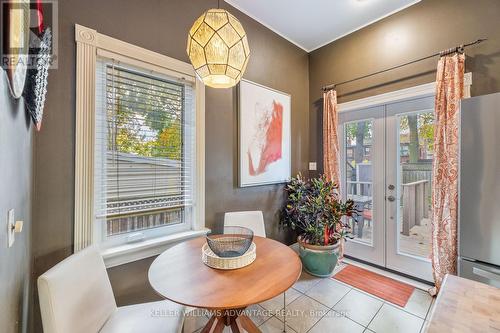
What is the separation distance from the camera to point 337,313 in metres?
1.96

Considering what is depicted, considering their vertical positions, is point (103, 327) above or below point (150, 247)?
below

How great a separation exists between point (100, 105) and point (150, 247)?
1167 millimetres

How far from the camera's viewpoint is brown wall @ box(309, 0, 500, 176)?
1993mm

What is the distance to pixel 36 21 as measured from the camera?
0.95 meters

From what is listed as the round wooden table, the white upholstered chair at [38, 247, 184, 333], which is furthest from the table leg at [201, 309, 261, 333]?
the white upholstered chair at [38, 247, 184, 333]

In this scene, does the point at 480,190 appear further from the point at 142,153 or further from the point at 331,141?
the point at 142,153

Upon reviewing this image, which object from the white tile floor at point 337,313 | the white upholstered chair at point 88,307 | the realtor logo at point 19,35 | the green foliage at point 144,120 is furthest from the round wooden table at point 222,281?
the realtor logo at point 19,35

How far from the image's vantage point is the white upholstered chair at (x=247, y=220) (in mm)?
2215

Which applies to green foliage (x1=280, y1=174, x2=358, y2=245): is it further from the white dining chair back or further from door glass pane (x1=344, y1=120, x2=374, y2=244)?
the white dining chair back

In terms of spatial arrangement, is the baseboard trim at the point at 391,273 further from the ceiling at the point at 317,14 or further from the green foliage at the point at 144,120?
the ceiling at the point at 317,14

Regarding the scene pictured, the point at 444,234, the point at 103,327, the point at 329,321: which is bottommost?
the point at 329,321

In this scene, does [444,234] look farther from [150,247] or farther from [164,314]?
[150,247]

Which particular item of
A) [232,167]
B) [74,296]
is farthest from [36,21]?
[232,167]

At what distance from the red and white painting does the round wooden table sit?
47.6 inches
